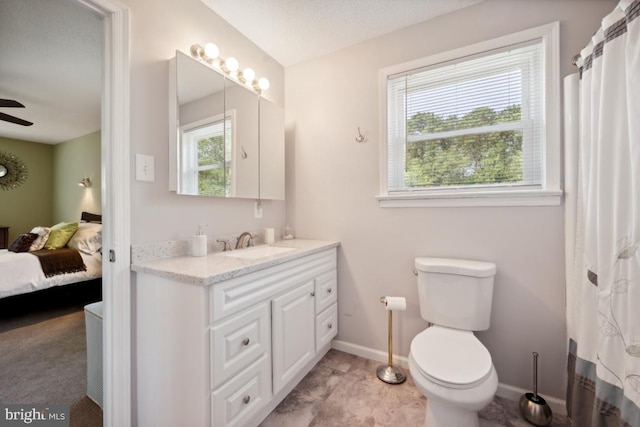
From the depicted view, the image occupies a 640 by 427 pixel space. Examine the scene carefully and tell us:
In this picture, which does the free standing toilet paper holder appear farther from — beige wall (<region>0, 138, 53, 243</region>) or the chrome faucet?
beige wall (<region>0, 138, 53, 243</region>)

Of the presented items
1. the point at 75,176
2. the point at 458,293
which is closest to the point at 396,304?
the point at 458,293

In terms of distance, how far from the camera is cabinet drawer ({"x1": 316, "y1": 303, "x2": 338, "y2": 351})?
1791 mm

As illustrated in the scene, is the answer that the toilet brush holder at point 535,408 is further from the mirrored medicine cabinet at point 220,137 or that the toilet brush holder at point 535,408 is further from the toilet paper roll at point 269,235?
the mirrored medicine cabinet at point 220,137

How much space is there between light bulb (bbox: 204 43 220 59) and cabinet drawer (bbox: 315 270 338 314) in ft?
5.02

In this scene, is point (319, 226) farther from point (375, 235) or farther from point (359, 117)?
point (359, 117)

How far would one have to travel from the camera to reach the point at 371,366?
1875 millimetres

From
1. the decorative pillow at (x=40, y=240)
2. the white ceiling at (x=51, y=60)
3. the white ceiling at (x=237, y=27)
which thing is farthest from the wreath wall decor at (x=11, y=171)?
the white ceiling at (x=237, y=27)

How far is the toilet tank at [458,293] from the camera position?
1477 millimetres

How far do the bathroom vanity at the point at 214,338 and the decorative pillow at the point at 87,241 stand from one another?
9.16 ft

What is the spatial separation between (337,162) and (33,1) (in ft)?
6.87

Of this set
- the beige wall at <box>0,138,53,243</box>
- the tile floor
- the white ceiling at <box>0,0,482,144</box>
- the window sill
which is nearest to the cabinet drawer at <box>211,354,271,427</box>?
the tile floor

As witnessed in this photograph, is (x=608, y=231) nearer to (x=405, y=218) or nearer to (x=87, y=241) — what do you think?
(x=405, y=218)

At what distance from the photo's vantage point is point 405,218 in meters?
1.84

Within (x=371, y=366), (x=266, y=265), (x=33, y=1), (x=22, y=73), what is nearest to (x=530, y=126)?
(x=266, y=265)
